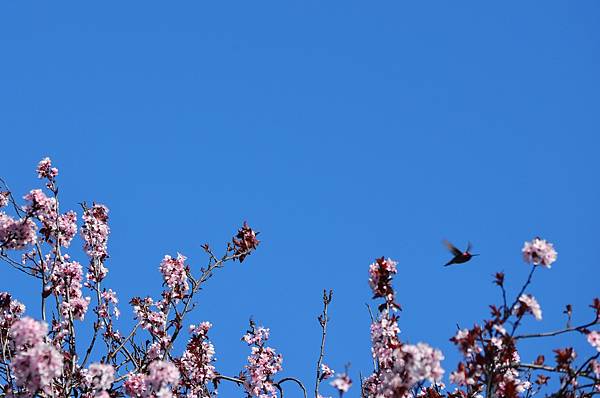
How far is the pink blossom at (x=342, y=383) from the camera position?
255 inches

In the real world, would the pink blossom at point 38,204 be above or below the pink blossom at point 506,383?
above

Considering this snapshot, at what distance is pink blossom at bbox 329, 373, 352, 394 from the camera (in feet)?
21.3

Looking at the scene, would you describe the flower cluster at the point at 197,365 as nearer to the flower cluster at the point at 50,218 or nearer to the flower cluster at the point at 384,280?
the flower cluster at the point at 50,218

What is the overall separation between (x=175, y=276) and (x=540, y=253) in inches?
238

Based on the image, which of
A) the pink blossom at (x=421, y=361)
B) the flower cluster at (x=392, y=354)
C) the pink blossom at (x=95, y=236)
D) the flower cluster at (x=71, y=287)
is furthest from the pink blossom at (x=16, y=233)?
the pink blossom at (x=421, y=361)

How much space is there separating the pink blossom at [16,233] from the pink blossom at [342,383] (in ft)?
18.0

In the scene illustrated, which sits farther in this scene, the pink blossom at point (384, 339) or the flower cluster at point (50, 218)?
the flower cluster at point (50, 218)

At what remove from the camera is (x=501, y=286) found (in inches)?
289

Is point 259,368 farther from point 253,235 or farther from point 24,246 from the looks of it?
point 24,246

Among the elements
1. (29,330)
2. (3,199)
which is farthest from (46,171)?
(29,330)

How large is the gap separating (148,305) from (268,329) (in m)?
2.26

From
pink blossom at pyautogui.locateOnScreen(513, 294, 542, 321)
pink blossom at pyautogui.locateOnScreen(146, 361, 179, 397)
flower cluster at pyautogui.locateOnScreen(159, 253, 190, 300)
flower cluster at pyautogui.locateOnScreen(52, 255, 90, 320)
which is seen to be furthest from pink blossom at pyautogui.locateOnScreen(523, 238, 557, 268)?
flower cluster at pyautogui.locateOnScreen(52, 255, 90, 320)

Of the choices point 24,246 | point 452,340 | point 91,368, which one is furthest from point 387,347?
point 24,246

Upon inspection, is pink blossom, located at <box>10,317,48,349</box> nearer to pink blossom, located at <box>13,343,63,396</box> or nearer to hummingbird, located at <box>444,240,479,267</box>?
pink blossom, located at <box>13,343,63,396</box>
